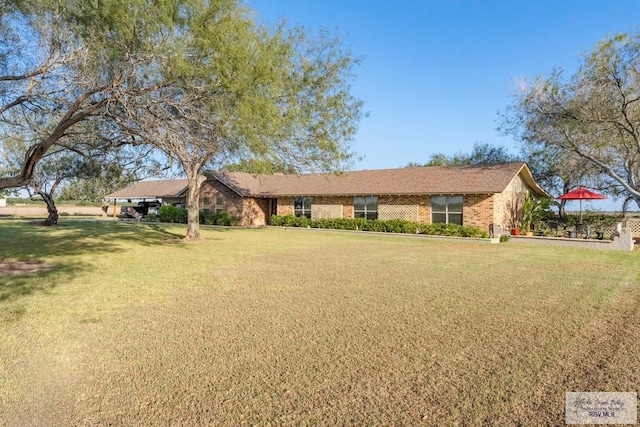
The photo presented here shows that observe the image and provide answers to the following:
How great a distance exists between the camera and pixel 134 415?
10.6 ft

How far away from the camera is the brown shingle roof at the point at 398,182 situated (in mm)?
20828

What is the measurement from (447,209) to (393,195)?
3284mm

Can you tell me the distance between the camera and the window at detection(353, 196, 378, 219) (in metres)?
24.2

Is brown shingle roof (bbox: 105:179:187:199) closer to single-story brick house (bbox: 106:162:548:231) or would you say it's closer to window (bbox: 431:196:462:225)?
single-story brick house (bbox: 106:162:548:231)

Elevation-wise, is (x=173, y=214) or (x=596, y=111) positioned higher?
(x=596, y=111)

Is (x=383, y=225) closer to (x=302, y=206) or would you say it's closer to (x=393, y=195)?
(x=393, y=195)

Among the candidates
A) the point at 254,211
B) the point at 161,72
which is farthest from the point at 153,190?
the point at 161,72

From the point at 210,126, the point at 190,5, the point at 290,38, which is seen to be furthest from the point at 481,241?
the point at 190,5

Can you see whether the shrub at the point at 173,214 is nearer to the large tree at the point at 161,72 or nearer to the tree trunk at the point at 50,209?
the tree trunk at the point at 50,209

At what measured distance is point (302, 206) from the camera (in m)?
27.7

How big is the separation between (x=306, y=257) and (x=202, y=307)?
260 inches

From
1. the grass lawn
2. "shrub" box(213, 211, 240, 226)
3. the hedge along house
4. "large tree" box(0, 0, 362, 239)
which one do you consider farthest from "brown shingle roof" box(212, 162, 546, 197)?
the grass lawn

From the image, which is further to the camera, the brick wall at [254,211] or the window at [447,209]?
the brick wall at [254,211]

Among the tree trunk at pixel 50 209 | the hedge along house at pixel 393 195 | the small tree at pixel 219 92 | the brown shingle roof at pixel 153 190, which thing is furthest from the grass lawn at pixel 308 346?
the brown shingle roof at pixel 153 190
